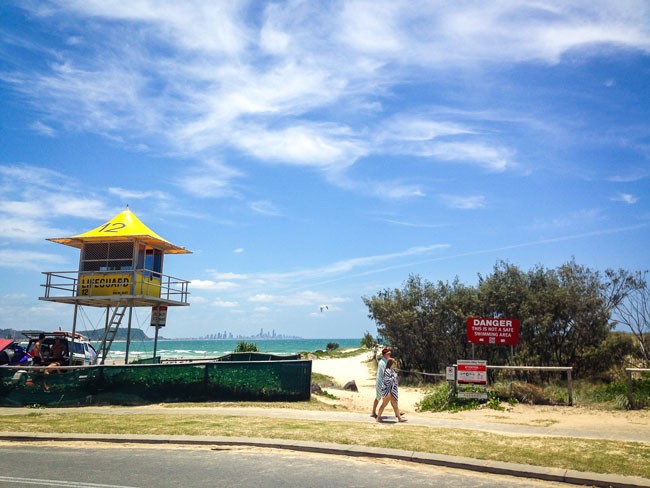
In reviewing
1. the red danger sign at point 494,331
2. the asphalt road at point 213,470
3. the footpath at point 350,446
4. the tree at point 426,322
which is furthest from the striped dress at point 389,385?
the tree at point 426,322

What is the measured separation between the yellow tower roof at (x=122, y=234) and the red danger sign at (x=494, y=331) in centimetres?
1324

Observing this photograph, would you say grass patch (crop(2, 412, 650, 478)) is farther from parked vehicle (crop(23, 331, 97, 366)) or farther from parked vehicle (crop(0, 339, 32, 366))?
parked vehicle (crop(0, 339, 32, 366))

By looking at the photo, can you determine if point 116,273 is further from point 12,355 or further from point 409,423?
point 409,423

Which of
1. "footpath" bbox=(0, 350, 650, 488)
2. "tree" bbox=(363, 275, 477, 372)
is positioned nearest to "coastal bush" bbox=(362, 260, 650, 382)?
"tree" bbox=(363, 275, 477, 372)

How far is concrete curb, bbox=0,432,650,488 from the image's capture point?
803 cm

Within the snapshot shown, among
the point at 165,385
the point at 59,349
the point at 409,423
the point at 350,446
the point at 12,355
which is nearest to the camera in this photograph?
the point at 350,446

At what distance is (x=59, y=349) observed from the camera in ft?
72.6

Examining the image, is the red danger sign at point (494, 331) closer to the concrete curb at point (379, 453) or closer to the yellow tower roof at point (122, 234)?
the concrete curb at point (379, 453)

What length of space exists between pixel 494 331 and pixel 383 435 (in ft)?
26.1

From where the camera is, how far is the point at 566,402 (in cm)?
1584

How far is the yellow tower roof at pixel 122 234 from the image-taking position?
77.0ft

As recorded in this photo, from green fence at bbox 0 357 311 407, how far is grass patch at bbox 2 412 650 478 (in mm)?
2028

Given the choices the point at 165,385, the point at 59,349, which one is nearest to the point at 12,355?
the point at 59,349

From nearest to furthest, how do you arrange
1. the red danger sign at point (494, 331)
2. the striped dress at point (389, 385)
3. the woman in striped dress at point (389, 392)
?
1. the woman in striped dress at point (389, 392)
2. the striped dress at point (389, 385)
3. the red danger sign at point (494, 331)
